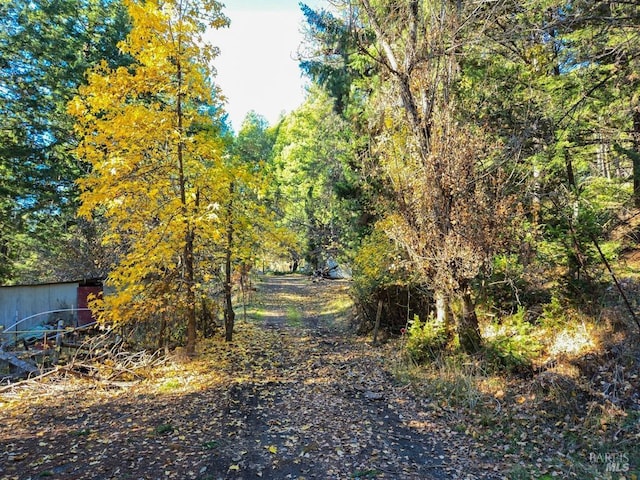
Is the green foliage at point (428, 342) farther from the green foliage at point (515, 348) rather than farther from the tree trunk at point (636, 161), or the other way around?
the tree trunk at point (636, 161)

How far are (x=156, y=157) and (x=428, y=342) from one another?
6.79 m

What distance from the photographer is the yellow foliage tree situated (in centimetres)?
734

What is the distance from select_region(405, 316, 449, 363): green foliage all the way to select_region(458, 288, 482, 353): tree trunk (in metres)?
0.57

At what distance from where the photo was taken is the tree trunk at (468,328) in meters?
7.36

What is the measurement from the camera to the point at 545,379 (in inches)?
233

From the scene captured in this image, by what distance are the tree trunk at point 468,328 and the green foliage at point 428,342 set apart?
57 centimetres

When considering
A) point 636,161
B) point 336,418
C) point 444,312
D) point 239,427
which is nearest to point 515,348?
point 444,312

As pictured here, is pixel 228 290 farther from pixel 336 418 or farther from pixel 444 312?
pixel 444 312

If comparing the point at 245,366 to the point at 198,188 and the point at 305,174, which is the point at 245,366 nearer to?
the point at 198,188

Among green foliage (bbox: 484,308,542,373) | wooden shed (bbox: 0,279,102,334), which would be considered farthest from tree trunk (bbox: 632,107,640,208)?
wooden shed (bbox: 0,279,102,334)

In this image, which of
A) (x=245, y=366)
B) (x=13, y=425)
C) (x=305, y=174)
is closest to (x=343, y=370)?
(x=245, y=366)

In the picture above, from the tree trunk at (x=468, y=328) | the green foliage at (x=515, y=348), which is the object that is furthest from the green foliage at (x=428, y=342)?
the green foliage at (x=515, y=348)

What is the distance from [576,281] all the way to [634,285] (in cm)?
134

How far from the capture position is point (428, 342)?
26.3 feet
